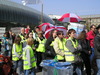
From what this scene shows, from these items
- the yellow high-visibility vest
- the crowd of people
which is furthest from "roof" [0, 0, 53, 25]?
the yellow high-visibility vest

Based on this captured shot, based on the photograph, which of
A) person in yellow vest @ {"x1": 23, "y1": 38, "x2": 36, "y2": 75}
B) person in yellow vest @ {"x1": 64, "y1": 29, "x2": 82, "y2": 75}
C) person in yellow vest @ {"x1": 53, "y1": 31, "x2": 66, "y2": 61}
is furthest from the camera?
person in yellow vest @ {"x1": 53, "y1": 31, "x2": 66, "y2": 61}

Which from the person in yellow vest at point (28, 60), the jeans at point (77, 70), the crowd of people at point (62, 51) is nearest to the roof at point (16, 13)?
the crowd of people at point (62, 51)

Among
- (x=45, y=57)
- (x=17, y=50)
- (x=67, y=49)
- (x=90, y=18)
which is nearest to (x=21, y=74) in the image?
(x=17, y=50)

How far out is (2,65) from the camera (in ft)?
20.4

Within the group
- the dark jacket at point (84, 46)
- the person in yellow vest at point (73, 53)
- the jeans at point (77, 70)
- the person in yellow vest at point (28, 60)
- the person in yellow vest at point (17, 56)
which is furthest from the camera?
the person in yellow vest at point (17, 56)

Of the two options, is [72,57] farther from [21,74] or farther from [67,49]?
[21,74]

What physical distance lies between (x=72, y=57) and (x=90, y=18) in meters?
117

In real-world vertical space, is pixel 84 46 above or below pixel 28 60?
above

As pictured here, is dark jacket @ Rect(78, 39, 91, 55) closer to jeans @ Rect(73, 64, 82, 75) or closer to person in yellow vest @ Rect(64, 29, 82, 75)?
person in yellow vest @ Rect(64, 29, 82, 75)

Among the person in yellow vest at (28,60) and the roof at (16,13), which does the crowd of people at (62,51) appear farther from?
the roof at (16,13)

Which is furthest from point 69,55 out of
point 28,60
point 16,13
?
point 16,13

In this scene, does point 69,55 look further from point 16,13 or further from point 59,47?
point 16,13

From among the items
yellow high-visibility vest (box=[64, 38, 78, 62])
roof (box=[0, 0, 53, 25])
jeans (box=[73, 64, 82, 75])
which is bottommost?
jeans (box=[73, 64, 82, 75])

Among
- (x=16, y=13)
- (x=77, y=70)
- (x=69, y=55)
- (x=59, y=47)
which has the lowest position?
(x=77, y=70)
